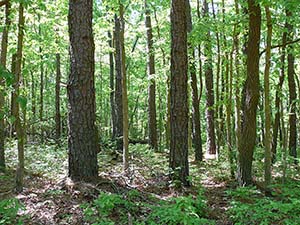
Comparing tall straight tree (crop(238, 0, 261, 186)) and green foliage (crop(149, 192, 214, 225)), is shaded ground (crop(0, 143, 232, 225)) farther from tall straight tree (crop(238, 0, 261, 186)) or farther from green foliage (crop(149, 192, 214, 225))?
tall straight tree (crop(238, 0, 261, 186))

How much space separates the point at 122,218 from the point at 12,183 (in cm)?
357

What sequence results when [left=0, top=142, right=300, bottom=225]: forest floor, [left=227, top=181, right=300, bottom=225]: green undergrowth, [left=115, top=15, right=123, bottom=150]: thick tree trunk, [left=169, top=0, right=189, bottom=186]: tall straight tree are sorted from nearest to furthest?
[left=227, top=181, right=300, bottom=225]: green undergrowth < [left=0, top=142, right=300, bottom=225]: forest floor < [left=169, top=0, right=189, bottom=186]: tall straight tree < [left=115, top=15, right=123, bottom=150]: thick tree trunk

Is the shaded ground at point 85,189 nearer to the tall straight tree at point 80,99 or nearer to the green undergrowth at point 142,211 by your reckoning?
the green undergrowth at point 142,211

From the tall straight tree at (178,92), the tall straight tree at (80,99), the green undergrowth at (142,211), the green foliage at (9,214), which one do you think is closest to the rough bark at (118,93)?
the tall straight tree at (178,92)

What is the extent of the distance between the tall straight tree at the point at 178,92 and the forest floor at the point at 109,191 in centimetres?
60

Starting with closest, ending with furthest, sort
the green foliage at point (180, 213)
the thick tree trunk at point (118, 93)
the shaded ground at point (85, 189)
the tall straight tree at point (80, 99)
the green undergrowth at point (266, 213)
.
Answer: the green foliage at point (180, 213), the green undergrowth at point (266, 213), the shaded ground at point (85, 189), the tall straight tree at point (80, 99), the thick tree trunk at point (118, 93)

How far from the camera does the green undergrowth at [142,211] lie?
5105 mm

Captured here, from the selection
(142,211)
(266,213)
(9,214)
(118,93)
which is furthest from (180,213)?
(118,93)

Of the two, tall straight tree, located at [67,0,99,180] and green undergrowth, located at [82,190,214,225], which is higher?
tall straight tree, located at [67,0,99,180]

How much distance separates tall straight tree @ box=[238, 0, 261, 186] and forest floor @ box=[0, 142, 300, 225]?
81 centimetres

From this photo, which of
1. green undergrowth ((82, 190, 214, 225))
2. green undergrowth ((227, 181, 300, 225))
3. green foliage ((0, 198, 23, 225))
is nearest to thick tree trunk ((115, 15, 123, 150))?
green undergrowth ((82, 190, 214, 225))

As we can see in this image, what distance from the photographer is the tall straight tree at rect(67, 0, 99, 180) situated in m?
6.76

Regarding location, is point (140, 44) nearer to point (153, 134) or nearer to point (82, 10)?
point (153, 134)

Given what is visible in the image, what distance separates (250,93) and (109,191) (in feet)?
12.1
